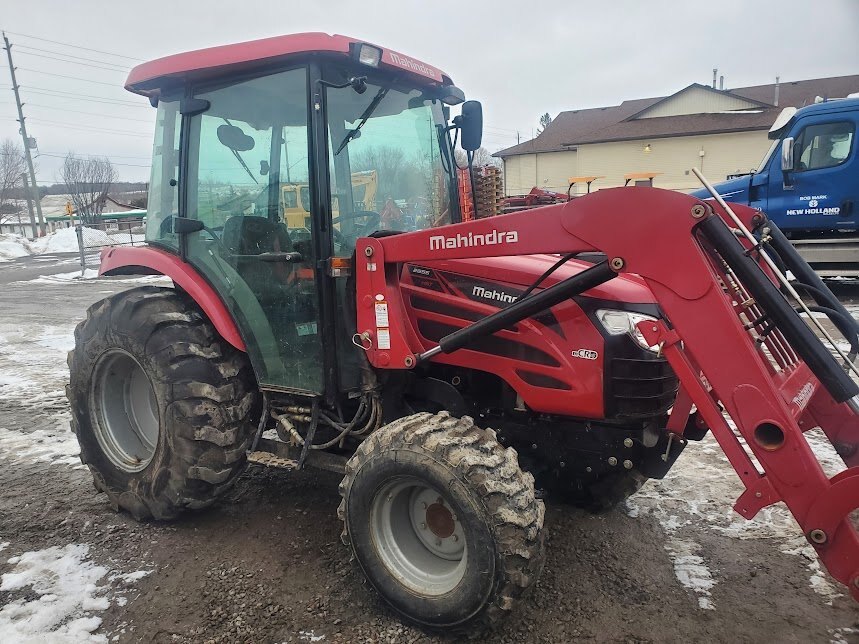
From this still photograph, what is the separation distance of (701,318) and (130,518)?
10.5 feet

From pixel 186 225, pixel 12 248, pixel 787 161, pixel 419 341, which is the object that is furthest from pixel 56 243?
pixel 419 341

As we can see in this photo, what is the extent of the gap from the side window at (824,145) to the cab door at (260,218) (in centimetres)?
935

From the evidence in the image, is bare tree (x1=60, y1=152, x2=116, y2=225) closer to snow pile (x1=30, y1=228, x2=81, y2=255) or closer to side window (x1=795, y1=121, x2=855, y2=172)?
snow pile (x1=30, y1=228, x2=81, y2=255)

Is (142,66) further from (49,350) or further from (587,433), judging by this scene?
(49,350)

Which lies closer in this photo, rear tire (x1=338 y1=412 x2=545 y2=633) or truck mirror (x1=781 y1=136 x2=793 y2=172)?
rear tire (x1=338 y1=412 x2=545 y2=633)

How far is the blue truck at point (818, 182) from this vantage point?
9.57 metres

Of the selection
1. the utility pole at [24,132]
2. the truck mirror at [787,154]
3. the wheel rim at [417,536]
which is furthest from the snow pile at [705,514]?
the utility pole at [24,132]

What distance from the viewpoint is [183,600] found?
2885 mm

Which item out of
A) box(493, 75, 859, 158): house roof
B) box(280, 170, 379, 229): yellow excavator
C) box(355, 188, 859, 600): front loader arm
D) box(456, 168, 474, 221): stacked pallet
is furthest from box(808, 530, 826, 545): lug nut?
box(493, 75, 859, 158): house roof

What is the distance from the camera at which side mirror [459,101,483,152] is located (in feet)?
11.7

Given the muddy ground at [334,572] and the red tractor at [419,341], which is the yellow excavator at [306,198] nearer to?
the red tractor at [419,341]

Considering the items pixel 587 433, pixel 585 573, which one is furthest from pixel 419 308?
pixel 585 573

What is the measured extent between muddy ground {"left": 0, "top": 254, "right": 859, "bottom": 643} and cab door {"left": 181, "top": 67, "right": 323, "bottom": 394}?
0.88m

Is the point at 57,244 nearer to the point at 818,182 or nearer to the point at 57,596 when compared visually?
A: the point at 818,182
